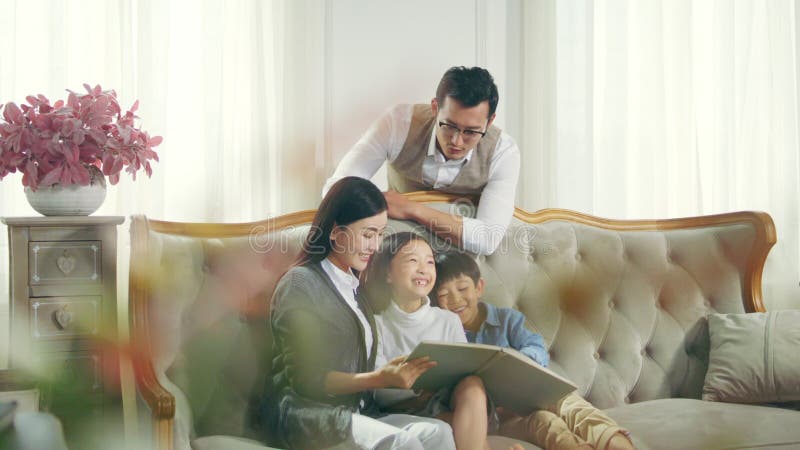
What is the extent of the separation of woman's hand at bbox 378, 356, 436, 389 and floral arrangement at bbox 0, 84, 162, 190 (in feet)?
2.72

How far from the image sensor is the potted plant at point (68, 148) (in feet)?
5.96

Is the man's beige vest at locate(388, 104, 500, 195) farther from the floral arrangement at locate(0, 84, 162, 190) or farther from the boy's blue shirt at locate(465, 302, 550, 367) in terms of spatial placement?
the floral arrangement at locate(0, 84, 162, 190)

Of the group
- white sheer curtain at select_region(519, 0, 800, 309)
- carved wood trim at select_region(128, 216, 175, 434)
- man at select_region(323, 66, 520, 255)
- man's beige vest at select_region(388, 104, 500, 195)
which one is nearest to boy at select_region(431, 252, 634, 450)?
man at select_region(323, 66, 520, 255)

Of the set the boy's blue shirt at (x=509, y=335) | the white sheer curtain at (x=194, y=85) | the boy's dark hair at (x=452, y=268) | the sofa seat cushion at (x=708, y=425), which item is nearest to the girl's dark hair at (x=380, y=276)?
the boy's dark hair at (x=452, y=268)

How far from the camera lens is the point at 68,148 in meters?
1.83

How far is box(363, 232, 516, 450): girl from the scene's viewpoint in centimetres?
167

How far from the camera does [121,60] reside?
2.29 m

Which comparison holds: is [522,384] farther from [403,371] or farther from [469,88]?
[469,88]

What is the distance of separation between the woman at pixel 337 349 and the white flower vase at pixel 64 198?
558 mm

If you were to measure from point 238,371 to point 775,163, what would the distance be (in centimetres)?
208

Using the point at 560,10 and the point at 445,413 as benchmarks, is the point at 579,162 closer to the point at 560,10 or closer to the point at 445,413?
the point at 560,10

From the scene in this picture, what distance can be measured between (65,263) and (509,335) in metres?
1.10

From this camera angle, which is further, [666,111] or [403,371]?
[666,111]

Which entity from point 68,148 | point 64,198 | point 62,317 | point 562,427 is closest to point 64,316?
point 62,317
